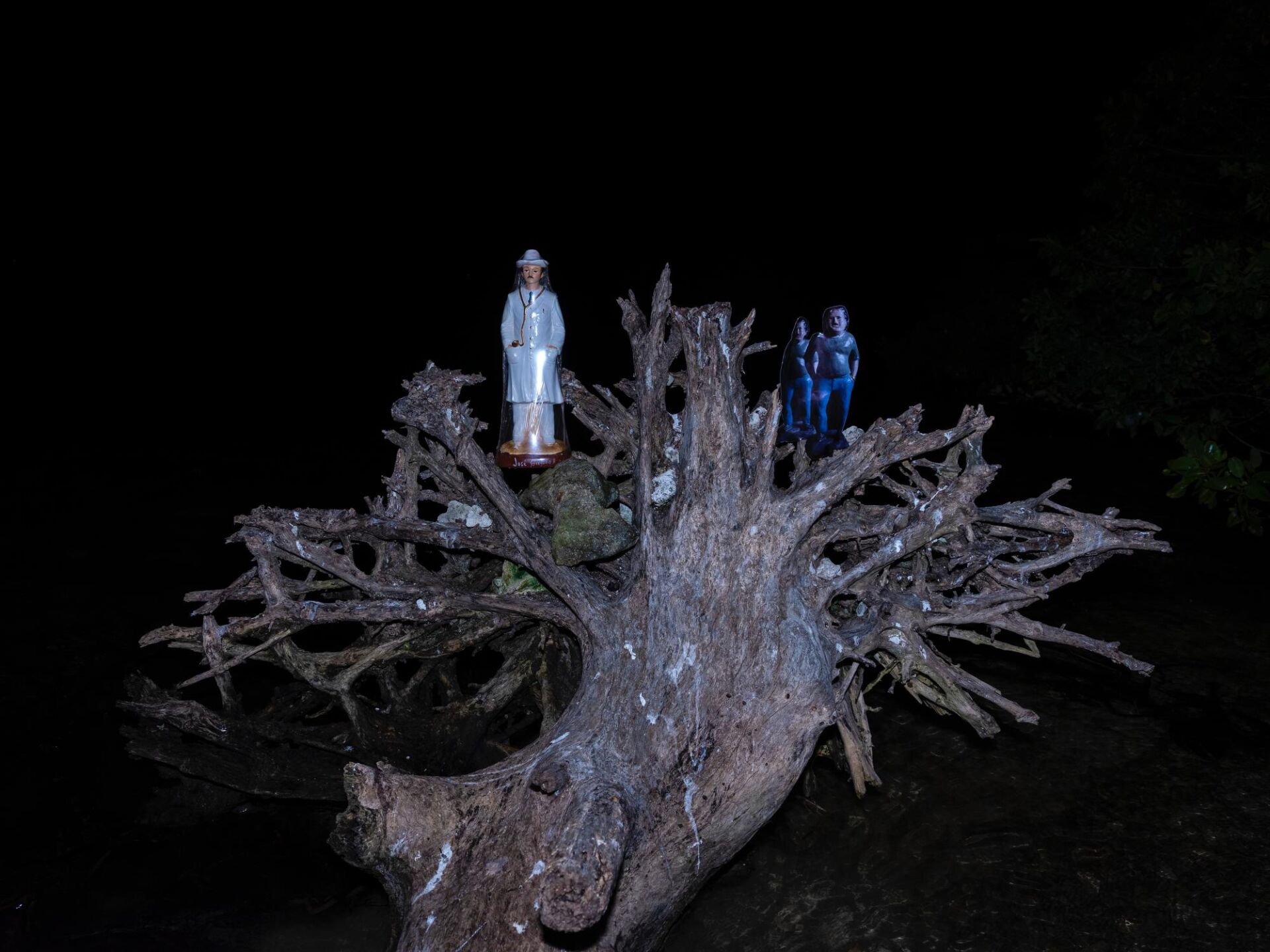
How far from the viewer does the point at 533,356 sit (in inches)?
282

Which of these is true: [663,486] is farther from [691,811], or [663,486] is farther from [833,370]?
[691,811]

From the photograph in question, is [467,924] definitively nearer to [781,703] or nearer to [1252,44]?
[781,703]

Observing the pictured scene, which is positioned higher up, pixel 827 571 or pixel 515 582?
pixel 827 571

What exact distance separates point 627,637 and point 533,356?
261cm

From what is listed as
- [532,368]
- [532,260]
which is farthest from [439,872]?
[532,260]

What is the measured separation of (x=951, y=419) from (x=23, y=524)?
1591 cm

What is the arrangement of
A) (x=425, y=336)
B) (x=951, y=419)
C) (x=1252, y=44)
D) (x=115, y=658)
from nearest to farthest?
(x=115, y=658)
(x=1252, y=44)
(x=951, y=419)
(x=425, y=336)

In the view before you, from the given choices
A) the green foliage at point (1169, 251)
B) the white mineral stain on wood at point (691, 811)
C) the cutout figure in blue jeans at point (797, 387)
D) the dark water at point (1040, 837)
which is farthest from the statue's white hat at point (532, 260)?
the green foliage at point (1169, 251)

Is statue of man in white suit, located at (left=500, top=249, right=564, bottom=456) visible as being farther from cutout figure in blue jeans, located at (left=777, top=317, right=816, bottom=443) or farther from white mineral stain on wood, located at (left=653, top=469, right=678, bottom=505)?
cutout figure in blue jeans, located at (left=777, top=317, right=816, bottom=443)

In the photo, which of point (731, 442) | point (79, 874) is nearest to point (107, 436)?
point (79, 874)

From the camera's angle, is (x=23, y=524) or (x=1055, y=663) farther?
(x=23, y=524)

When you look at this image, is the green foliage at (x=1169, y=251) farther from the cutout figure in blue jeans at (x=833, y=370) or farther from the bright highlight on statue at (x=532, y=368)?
the bright highlight on statue at (x=532, y=368)

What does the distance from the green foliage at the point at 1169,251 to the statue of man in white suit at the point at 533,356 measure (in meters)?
6.21

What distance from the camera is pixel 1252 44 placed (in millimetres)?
10289
